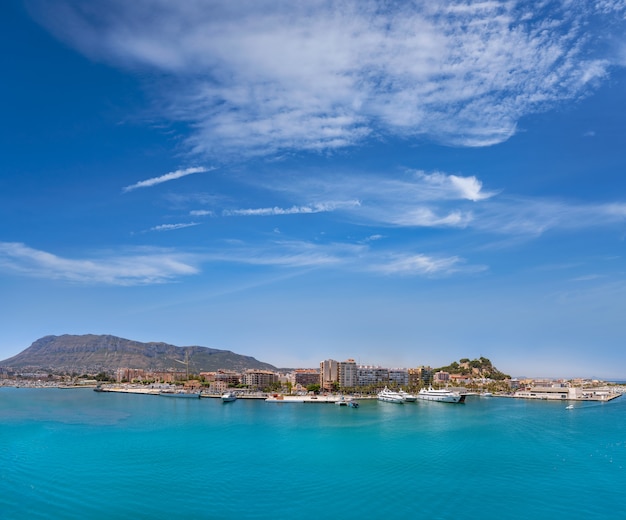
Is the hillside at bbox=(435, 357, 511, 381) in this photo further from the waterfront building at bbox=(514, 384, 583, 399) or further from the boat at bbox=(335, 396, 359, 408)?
the boat at bbox=(335, 396, 359, 408)

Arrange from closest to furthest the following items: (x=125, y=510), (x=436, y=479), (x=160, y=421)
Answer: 1. (x=125, y=510)
2. (x=436, y=479)
3. (x=160, y=421)

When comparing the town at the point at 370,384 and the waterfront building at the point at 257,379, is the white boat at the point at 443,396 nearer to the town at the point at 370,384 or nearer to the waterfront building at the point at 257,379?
the town at the point at 370,384

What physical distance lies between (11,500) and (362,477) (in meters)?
12.3

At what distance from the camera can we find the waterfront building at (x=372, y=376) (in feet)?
320

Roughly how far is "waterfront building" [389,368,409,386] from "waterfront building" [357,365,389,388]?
7.74 ft

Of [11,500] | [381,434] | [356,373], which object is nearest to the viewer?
[11,500]

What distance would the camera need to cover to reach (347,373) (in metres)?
96.2

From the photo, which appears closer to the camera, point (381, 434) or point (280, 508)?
point (280, 508)

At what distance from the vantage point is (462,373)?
11850cm

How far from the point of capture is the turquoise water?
15.0 m

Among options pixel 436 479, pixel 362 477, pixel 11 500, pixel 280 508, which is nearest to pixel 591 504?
pixel 436 479

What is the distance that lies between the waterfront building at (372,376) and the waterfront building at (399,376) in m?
2.36

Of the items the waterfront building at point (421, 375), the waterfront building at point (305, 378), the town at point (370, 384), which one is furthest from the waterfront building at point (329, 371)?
the waterfront building at point (421, 375)

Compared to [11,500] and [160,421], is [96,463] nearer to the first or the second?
[11,500]
